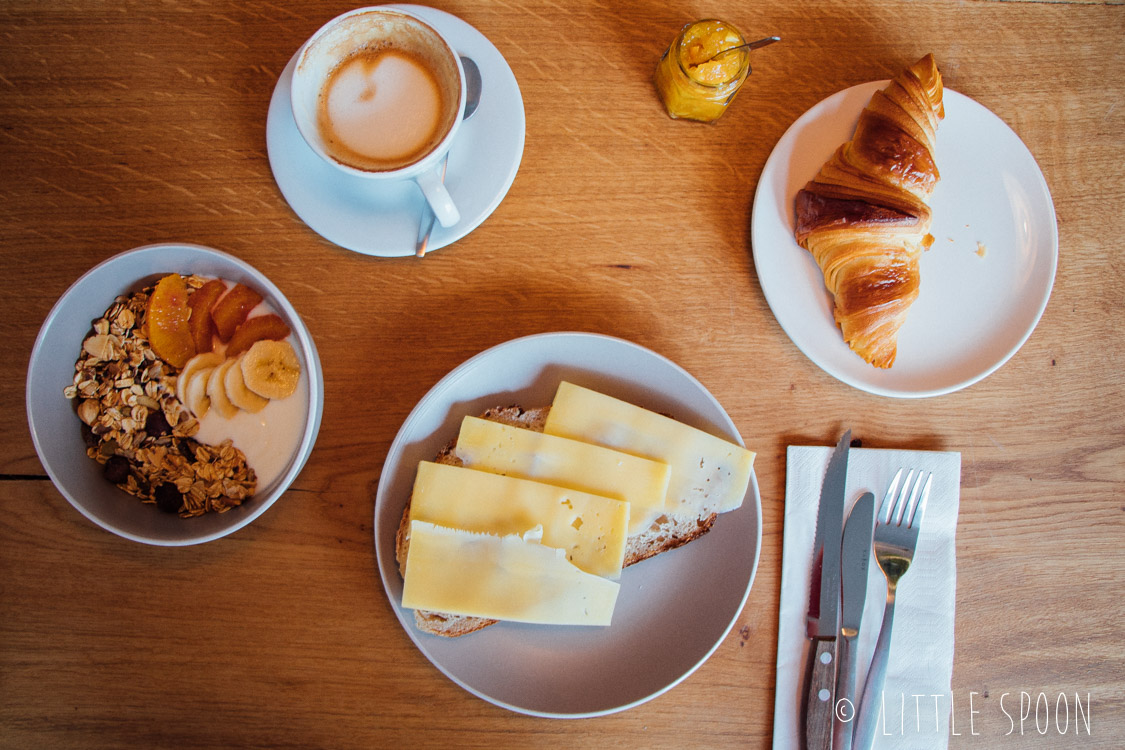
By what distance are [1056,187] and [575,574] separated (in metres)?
1.16

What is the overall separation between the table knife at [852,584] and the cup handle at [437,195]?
0.87m

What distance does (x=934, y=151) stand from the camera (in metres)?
1.17

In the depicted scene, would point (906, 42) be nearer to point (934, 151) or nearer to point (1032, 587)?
point (934, 151)

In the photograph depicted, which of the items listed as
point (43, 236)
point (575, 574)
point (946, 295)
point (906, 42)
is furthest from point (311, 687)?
point (906, 42)

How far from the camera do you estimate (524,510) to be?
106 cm

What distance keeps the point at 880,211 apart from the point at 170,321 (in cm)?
118

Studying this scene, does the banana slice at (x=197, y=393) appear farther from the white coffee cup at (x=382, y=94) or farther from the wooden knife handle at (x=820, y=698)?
the wooden knife handle at (x=820, y=698)

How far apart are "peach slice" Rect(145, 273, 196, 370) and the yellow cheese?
45cm

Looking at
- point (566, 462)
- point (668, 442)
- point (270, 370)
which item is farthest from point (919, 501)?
point (270, 370)

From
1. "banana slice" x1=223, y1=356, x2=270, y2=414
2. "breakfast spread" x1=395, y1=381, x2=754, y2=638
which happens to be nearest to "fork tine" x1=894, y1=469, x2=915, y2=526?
"breakfast spread" x1=395, y1=381, x2=754, y2=638

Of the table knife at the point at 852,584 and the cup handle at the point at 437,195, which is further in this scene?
the table knife at the point at 852,584

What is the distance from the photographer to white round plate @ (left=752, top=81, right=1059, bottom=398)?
1.14m

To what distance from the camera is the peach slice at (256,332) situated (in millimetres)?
1080

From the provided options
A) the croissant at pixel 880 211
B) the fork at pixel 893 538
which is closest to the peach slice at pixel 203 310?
the croissant at pixel 880 211
